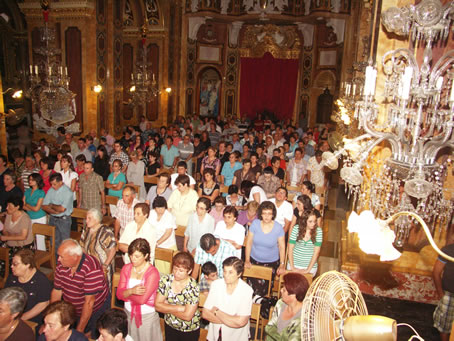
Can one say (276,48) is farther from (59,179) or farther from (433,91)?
(433,91)

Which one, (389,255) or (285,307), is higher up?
(389,255)

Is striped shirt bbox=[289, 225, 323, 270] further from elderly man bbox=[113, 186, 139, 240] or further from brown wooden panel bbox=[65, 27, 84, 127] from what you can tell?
brown wooden panel bbox=[65, 27, 84, 127]

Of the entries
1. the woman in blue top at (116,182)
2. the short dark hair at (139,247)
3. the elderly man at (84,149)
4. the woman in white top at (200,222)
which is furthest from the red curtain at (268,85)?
the short dark hair at (139,247)

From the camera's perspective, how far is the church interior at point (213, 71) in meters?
5.36

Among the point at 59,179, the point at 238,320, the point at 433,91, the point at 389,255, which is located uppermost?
the point at 433,91

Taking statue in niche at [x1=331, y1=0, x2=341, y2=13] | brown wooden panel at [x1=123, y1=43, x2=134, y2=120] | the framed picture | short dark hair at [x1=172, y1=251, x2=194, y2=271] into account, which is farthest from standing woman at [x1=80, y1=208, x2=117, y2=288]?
the framed picture

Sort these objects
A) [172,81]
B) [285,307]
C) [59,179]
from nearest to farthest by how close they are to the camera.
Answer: [285,307] → [59,179] → [172,81]

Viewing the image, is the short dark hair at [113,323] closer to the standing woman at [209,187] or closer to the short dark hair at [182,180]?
the short dark hair at [182,180]

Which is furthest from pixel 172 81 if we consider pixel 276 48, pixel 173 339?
pixel 173 339

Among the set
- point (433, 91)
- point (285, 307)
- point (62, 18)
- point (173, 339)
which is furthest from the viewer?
point (62, 18)

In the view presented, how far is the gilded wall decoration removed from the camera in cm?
1977

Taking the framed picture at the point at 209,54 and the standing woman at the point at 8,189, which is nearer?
the standing woman at the point at 8,189

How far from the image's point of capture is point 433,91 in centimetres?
286

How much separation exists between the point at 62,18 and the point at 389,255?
491 inches
